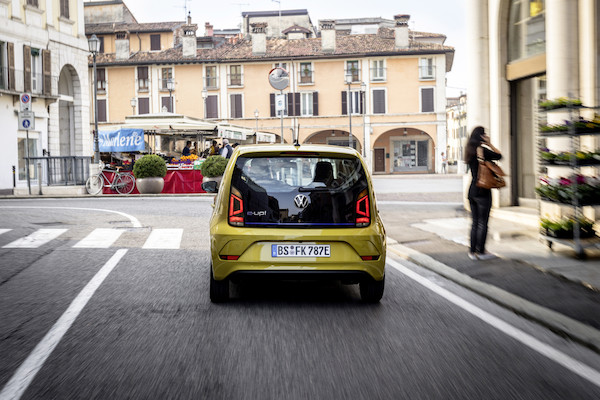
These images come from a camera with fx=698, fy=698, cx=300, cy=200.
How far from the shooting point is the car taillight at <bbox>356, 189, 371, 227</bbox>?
624 cm

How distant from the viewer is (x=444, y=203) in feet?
63.4

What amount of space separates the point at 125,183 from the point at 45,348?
21.7 m

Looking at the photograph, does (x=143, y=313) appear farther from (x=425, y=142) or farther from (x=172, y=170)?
(x=425, y=142)

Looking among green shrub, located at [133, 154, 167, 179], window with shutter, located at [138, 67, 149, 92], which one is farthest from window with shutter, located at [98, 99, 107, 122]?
green shrub, located at [133, 154, 167, 179]

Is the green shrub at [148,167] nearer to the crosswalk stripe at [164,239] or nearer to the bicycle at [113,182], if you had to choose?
the bicycle at [113,182]

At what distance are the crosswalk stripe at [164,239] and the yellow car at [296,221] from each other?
4.52 meters

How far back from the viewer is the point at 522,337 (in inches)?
210

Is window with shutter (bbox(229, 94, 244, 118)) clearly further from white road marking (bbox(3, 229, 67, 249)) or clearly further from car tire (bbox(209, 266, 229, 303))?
car tire (bbox(209, 266, 229, 303))

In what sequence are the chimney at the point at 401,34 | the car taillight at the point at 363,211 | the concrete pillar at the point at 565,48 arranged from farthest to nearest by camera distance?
the chimney at the point at 401,34 → the concrete pillar at the point at 565,48 → the car taillight at the point at 363,211

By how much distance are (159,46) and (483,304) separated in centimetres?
7009

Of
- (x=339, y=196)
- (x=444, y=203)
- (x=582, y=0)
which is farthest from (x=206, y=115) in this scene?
(x=339, y=196)

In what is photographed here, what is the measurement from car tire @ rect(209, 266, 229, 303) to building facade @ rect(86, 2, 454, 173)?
2087 inches

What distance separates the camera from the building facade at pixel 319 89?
60.6 m

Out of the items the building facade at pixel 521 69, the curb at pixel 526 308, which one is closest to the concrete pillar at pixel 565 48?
the building facade at pixel 521 69
